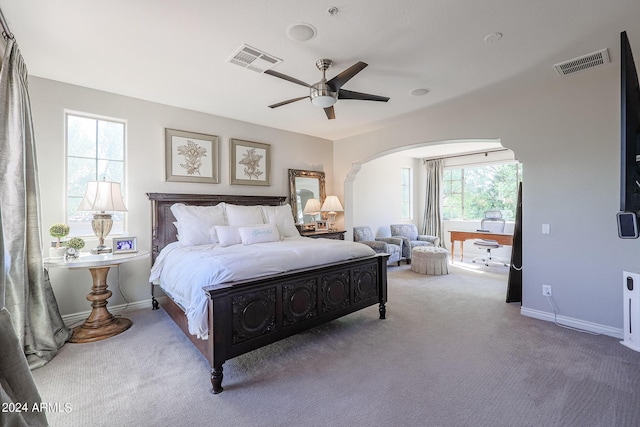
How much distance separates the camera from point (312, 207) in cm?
527

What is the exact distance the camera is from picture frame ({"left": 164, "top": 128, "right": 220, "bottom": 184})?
3.99 meters

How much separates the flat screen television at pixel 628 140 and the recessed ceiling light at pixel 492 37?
2.73ft

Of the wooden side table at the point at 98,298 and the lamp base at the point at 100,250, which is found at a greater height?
the lamp base at the point at 100,250

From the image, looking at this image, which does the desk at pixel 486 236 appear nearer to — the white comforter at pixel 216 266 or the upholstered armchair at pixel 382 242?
the upholstered armchair at pixel 382 242

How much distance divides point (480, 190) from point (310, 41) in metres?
6.47

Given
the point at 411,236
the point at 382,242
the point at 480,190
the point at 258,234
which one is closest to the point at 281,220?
the point at 258,234

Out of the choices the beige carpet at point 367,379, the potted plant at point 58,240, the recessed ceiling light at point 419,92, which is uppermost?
the recessed ceiling light at point 419,92

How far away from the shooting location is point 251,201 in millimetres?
4695

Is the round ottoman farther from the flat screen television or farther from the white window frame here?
the white window frame

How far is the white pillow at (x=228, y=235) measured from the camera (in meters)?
3.44

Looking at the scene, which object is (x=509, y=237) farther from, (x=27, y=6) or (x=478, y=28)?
(x=27, y=6)

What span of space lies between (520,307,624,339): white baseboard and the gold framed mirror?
3.46 m

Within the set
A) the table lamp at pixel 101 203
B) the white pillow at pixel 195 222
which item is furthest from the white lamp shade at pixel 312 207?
the table lamp at pixel 101 203

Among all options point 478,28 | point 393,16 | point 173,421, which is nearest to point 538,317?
point 478,28
